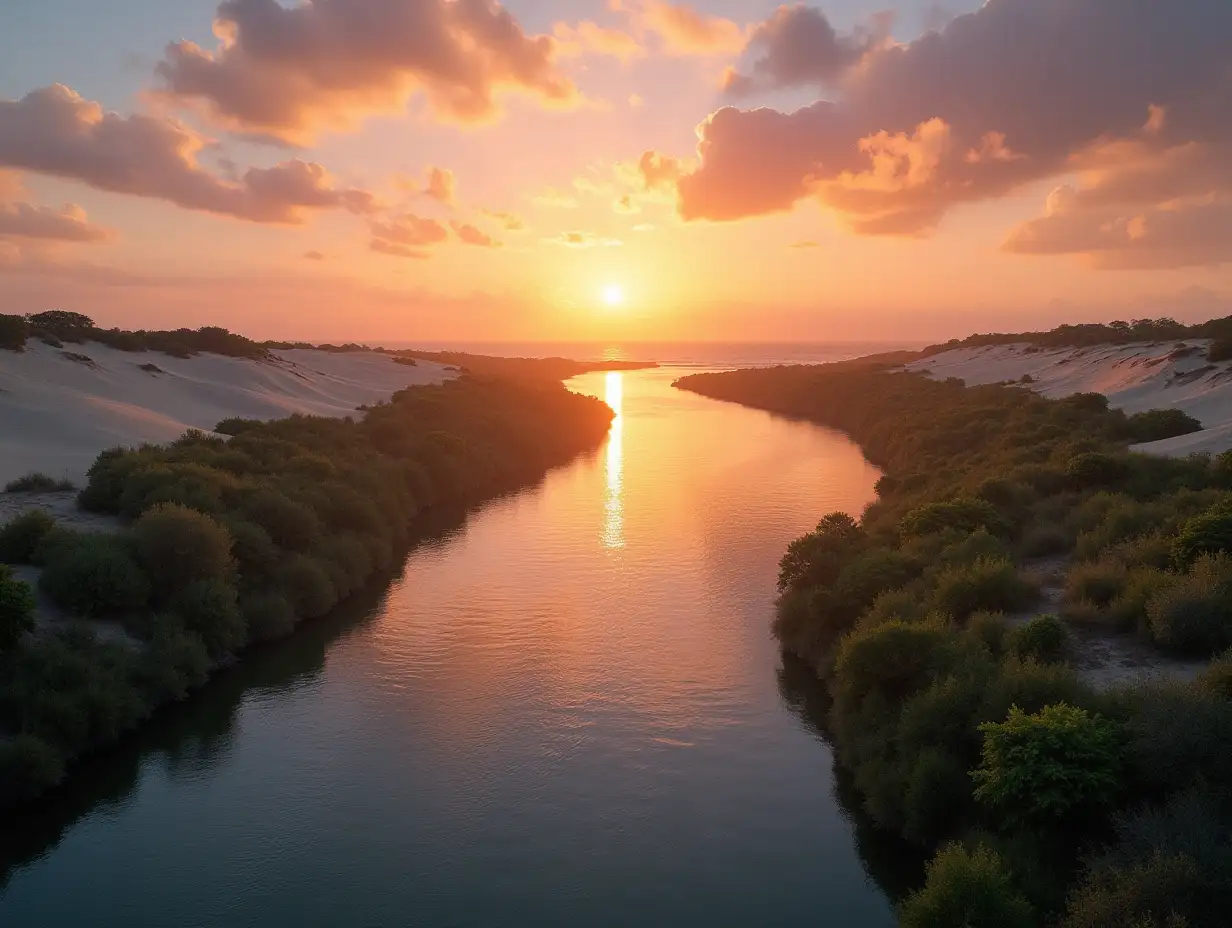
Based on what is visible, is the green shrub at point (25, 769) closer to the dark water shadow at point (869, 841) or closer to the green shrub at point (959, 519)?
the dark water shadow at point (869, 841)

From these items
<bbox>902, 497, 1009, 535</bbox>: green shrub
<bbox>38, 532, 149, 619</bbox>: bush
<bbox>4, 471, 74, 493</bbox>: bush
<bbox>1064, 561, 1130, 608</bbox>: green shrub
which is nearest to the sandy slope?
<bbox>902, 497, 1009, 535</bbox>: green shrub

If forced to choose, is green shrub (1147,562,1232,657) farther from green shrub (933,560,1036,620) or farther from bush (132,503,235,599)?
bush (132,503,235,599)

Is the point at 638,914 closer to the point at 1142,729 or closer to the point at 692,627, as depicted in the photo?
the point at 1142,729

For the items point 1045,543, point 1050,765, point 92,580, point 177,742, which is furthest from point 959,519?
point 92,580

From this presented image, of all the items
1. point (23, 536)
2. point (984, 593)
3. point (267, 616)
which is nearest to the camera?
point (984, 593)

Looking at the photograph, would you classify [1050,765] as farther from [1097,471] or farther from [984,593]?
[1097,471]
